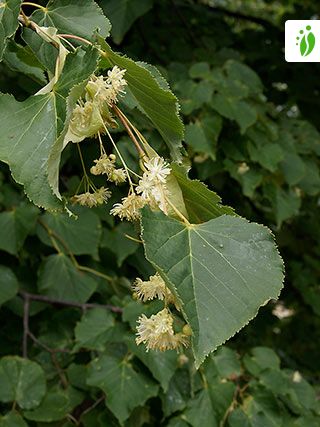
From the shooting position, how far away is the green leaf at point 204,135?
2.14 meters

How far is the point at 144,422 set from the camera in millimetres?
1836

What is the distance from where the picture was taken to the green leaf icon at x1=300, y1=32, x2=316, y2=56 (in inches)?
92.6

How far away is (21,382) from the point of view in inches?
69.0

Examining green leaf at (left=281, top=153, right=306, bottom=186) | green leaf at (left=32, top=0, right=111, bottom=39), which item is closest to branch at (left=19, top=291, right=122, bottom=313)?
green leaf at (left=281, top=153, right=306, bottom=186)

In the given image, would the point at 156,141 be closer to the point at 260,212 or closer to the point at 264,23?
the point at 260,212

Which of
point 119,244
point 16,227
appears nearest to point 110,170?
point 16,227

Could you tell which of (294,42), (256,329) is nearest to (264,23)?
(294,42)

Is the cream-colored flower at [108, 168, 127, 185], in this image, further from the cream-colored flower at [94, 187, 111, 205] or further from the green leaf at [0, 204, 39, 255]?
the green leaf at [0, 204, 39, 255]

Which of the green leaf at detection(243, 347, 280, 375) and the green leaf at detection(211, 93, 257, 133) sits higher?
the green leaf at detection(211, 93, 257, 133)

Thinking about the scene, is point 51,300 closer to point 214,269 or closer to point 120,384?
point 120,384

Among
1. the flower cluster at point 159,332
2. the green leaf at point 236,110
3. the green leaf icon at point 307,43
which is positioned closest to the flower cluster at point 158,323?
the flower cluster at point 159,332

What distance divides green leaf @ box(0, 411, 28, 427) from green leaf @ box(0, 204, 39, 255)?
19.6 inches

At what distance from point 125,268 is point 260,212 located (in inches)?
28.7

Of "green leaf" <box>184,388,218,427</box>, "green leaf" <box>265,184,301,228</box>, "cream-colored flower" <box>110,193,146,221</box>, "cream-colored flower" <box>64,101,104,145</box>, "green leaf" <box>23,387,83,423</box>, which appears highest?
"cream-colored flower" <box>64,101,104,145</box>
